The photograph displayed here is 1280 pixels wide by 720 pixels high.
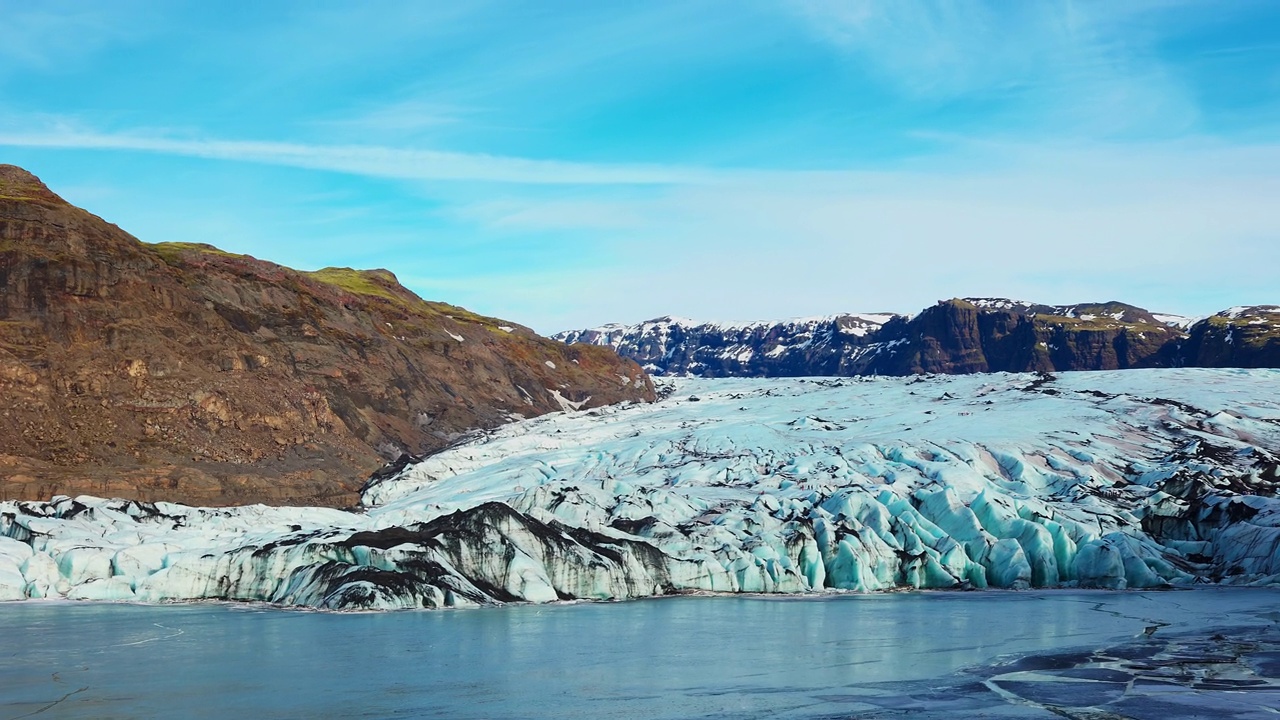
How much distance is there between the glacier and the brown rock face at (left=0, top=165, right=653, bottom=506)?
4852 millimetres

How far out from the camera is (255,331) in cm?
5591

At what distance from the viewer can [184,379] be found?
47594 millimetres

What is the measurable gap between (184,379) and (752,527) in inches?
1086

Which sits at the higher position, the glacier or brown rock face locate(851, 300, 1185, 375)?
brown rock face locate(851, 300, 1185, 375)

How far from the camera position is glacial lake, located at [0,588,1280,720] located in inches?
607

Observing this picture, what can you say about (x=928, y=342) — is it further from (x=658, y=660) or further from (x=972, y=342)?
(x=658, y=660)

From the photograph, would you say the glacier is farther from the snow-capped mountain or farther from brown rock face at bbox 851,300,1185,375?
the snow-capped mountain

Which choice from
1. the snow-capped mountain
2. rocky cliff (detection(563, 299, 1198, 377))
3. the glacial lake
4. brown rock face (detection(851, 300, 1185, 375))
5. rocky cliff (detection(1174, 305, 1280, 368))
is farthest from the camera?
the snow-capped mountain

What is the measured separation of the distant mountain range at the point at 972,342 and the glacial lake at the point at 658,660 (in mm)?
89555

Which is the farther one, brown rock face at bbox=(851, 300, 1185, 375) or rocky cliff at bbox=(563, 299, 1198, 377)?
rocky cliff at bbox=(563, 299, 1198, 377)

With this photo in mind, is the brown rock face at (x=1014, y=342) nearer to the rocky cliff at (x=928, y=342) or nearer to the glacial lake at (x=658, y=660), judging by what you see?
the rocky cliff at (x=928, y=342)

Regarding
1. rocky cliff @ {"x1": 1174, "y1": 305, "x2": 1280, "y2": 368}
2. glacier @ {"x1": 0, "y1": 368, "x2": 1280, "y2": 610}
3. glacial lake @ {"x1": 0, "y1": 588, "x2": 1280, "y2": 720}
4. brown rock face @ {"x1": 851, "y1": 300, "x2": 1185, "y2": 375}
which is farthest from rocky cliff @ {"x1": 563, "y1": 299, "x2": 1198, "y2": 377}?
glacial lake @ {"x1": 0, "y1": 588, "x2": 1280, "y2": 720}

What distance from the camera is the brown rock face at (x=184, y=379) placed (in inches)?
1679

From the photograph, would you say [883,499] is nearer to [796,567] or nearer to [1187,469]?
[796,567]
